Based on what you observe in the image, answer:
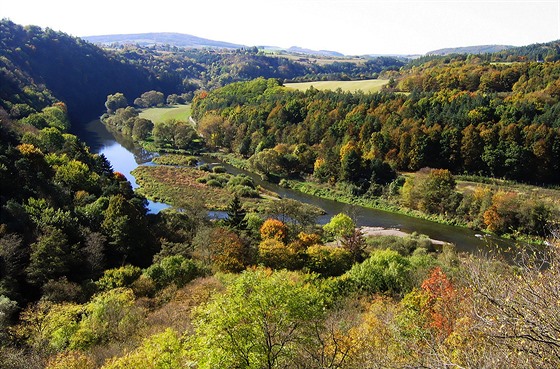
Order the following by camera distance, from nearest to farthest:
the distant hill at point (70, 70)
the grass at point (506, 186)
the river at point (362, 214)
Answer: the river at point (362, 214)
the grass at point (506, 186)
the distant hill at point (70, 70)

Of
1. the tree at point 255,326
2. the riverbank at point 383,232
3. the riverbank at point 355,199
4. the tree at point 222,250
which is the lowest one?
the riverbank at point 355,199

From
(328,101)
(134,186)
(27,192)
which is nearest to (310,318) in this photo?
(27,192)

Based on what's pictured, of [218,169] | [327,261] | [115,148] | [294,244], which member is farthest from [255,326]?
[115,148]

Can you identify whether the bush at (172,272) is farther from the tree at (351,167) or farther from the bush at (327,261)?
the tree at (351,167)

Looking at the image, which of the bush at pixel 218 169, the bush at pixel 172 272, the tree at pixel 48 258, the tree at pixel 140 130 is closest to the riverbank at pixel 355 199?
the bush at pixel 218 169

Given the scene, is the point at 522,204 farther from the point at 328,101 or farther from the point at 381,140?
the point at 328,101

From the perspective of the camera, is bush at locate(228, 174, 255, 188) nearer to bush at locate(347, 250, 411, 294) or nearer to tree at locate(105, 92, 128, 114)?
bush at locate(347, 250, 411, 294)
